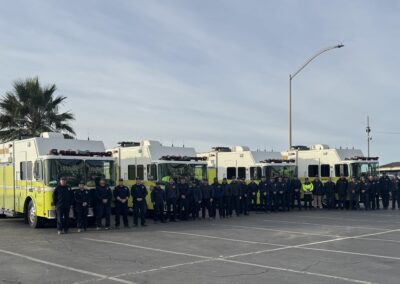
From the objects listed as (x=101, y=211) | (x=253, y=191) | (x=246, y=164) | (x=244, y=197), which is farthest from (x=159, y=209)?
(x=246, y=164)

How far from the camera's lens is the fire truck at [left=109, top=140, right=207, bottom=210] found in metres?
19.1

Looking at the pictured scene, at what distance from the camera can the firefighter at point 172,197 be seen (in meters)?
17.9

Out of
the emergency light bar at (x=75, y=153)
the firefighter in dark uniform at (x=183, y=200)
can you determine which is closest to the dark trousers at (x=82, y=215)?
the emergency light bar at (x=75, y=153)

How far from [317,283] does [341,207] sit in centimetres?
1690

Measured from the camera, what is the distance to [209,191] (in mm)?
19281

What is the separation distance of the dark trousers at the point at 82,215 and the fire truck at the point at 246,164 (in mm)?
9749

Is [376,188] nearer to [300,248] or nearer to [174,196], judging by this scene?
[174,196]

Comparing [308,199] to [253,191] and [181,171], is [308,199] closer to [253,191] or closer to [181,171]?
[253,191]

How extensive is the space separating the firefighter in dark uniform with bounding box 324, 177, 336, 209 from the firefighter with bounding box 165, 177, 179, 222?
27.5 feet

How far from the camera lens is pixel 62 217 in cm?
1436

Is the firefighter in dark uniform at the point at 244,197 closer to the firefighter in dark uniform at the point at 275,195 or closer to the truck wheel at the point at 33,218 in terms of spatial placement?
the firefighter in dark uniform at the point at 275,195

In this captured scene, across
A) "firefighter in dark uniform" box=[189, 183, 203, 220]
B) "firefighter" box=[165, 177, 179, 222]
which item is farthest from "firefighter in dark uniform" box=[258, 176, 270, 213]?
"firefighter" box=[165, 177, 179, 222]

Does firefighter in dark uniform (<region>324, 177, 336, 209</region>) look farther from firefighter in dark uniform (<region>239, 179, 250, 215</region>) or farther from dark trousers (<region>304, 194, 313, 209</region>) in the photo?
firefighter in dark uniform (<region>239, 179, 250, 215</region>)

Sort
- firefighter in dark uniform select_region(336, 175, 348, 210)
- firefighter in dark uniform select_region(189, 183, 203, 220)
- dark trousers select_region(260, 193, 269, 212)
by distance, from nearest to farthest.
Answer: firefighter in dark uniform select_region(189, 183, 203, 220)
dark trousers select_region(260, 193, 269, 212)
firefighter in dark uniform select_region(336, 175, 348, 210)
